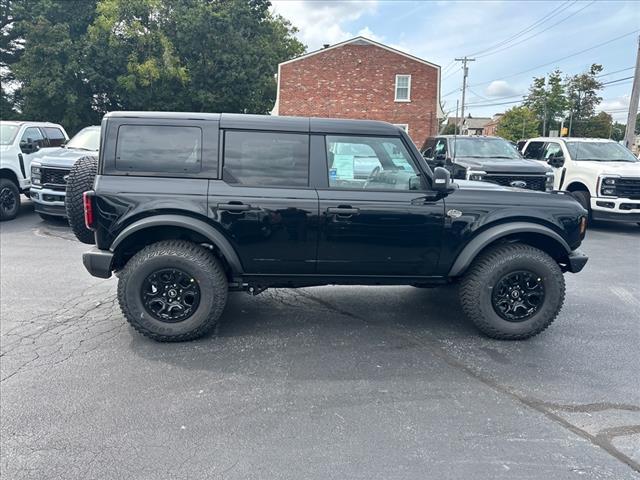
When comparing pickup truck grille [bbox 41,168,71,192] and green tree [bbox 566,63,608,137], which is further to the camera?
green tree [bbox 566,63,608,137]

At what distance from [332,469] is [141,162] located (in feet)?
9.26

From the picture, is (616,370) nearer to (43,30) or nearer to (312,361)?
(312,361)

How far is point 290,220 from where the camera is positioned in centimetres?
386

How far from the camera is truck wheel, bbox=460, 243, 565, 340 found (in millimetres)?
4047

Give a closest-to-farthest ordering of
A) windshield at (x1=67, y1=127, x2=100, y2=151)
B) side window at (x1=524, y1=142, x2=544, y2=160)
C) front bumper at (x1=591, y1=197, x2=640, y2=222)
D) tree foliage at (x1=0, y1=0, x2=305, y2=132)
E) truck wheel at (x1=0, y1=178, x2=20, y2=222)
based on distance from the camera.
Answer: truck wheel at (x1=0, y1=178, x2=20, y2=222), front bumper at (x1=591, y1=197, x2=640, y2=222), windshield at (x1=67, y1=127, x2=100, y2=151), side window at (x1=524, y1=142, x2=544, y2=160), tree foliage at (x1=0, y1=0, x2=305, y2=132)

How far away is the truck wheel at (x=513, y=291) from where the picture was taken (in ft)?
13.3

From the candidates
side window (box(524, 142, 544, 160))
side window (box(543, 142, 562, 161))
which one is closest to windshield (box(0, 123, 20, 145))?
side window (box(543, 142, 562, 161))

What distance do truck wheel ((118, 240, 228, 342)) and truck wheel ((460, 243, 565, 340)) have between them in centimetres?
226

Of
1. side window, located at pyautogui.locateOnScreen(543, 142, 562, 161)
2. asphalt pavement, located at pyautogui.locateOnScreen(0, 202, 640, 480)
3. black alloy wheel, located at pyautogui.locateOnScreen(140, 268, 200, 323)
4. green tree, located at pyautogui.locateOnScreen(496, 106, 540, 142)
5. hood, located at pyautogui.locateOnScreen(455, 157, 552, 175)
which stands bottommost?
asphalt pavement, located at pyautogui.locateOnScreen(0, 202, 640, 480)

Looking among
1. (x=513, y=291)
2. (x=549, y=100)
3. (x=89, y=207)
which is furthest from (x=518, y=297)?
(x=549, y=100)

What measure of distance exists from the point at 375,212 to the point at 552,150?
9109 millimetres

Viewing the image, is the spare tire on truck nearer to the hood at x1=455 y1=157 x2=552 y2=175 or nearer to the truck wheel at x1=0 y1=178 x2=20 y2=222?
the truck wheel at x1=0 y1=178 x2=20 y2=222

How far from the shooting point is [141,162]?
384cm

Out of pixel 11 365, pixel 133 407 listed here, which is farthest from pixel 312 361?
pixel 11 365
